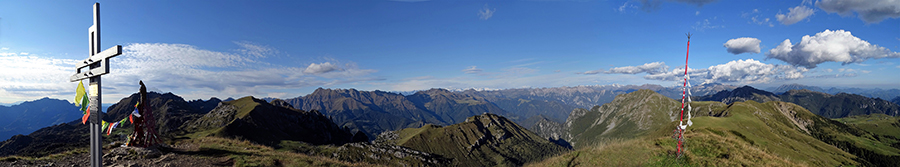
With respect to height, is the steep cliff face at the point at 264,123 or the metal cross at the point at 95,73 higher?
the metal cross at the point at 95,73

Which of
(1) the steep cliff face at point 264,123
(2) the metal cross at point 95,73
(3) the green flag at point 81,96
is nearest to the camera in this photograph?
(2) the metal cross at point 95,73

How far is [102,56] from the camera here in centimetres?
711

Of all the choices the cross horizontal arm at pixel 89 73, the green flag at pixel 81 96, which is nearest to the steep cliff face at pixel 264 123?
the green flag at pixel 81 96

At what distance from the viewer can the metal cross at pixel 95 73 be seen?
7180mm

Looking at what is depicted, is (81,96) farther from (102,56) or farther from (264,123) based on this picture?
(264,123)

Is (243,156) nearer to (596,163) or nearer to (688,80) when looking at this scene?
(596,163)

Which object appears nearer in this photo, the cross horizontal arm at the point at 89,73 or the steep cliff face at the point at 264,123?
the cross horizontal arm at the point at 89,73

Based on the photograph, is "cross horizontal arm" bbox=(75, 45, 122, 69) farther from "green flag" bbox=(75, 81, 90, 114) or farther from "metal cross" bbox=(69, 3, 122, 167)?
"green flag" bbox=(75, 81, 90, 114)

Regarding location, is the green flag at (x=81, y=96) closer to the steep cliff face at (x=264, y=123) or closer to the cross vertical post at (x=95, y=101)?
the cross vertical post at (x=95, y=101)

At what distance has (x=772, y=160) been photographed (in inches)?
621

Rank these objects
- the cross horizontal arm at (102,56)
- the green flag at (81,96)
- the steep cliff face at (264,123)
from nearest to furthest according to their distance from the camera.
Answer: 1. the cross horizontal arm at (102,56)
2. the green flag at (81,96)
3. the steep cliff face at (264,123)

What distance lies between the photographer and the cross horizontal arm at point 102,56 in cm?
674

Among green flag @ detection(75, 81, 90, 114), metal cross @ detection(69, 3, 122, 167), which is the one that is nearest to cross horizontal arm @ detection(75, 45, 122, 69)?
metal cross @ detection(69, 3, 122, 167)

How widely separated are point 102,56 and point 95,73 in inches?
23.4
